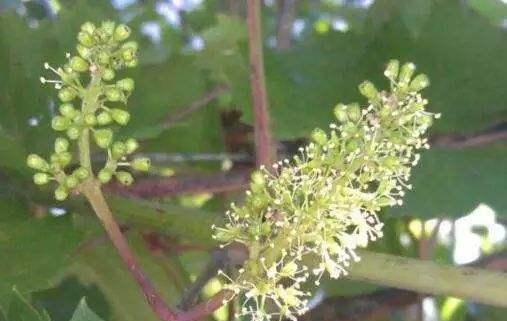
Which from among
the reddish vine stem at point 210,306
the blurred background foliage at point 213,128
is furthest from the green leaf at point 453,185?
the reddish vine stem at point 210,306

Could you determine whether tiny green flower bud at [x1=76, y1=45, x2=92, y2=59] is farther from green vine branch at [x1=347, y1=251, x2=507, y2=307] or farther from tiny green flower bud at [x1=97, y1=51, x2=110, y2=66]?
green vine branch at [x1=347, y1=251, x2=507, y2=307]

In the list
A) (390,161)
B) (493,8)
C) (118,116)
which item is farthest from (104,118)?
(493,8)

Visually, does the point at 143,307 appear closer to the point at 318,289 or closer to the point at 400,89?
the point at 318,289

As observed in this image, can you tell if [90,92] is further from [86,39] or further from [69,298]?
[69,298]

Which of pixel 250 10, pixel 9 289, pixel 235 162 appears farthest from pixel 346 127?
pixel 235 162

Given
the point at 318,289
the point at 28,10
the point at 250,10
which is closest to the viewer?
the point at 250,10

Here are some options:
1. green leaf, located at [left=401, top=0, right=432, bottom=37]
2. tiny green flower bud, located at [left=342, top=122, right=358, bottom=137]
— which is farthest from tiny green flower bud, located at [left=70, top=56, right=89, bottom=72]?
green leaf, located at [left=401, top=0, right=432, bottom=37]
